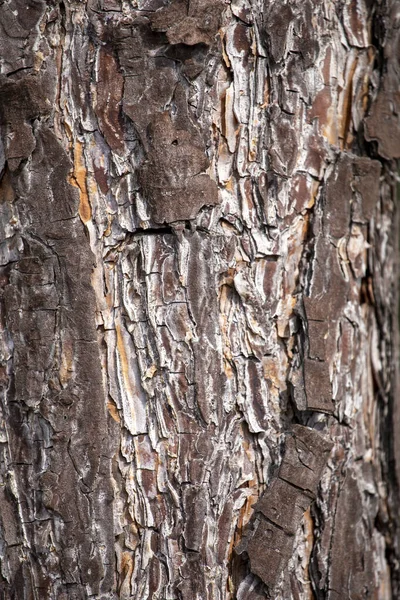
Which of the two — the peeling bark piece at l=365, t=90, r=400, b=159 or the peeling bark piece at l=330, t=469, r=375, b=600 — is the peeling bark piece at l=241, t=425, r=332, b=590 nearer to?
the peeling bark piece at l=330, t=469, r=375, b=600

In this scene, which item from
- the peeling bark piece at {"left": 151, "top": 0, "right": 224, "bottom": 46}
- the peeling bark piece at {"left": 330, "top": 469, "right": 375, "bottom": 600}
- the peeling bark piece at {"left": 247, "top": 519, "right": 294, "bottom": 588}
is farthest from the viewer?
the peeling bark piece at {"left": 330, "top": 469, "right": 375, "bottom": 600}

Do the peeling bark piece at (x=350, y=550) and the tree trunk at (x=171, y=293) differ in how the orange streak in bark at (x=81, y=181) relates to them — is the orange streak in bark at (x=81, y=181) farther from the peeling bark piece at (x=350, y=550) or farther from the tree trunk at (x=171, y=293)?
the peeling bark piece at (x=350, y=550)

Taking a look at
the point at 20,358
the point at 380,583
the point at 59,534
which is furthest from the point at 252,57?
the point at 380,583

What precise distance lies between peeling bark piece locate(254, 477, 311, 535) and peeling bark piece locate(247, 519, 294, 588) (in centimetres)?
2

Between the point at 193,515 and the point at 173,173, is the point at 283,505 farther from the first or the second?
the point at 173,173

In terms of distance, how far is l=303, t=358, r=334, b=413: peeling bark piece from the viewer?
129 centimetres

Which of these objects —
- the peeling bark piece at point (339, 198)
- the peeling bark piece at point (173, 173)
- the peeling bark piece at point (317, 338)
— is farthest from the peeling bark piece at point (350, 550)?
the peeling bark piece at point (173, 173)

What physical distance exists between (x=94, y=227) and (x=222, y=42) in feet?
1.38

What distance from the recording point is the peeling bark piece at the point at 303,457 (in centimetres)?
127

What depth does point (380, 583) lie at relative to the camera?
1.49 metres

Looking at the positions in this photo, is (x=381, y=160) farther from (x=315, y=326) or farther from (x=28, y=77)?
(x=28, y=77)

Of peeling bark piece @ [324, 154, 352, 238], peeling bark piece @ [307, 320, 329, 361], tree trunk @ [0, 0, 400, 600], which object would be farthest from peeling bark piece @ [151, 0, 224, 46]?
peeling bark piece @ [307, 320, 329, 361]

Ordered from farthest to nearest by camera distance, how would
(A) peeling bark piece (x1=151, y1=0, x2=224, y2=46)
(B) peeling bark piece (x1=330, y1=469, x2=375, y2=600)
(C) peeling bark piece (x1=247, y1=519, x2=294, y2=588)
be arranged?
(B) peeling bark piece (x1=330, y1=469, x2=375, y2=600), (C) peeling bark piece (x1=247, y1=519, x2=294, y2=588), (A) peeling bark piece (x1=151, y1=0, x2=224, y2=46)

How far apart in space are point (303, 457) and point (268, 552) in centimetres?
19
